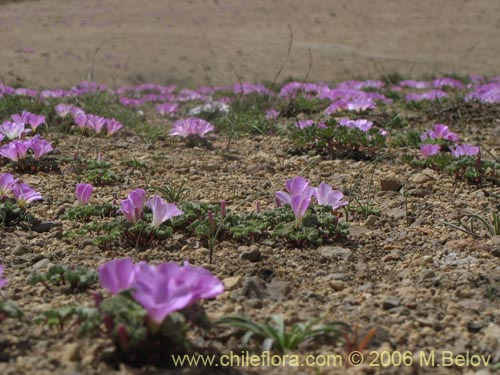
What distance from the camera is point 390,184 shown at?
3562 mm

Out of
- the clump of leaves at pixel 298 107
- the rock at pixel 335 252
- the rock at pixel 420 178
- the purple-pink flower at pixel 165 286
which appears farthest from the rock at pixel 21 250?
the clump of leaves at pixel 298 107

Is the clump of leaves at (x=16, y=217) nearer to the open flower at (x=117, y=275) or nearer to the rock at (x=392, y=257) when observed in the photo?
the open flower at (x=117, y=275)

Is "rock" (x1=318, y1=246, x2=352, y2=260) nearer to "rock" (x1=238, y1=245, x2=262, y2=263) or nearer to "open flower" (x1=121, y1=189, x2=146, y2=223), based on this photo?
"rock" (x1=238, y1=245, x2=262, y2=263)

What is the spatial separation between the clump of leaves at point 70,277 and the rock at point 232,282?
0.46m

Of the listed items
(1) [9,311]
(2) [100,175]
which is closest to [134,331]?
(1) [9,311]

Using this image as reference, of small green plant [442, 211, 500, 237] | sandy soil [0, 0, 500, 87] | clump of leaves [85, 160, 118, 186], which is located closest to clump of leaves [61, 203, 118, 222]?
clump of leaves [85, 160, 118, 186]

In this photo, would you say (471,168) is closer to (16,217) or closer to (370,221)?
(370,221)

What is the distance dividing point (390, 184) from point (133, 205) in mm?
1637

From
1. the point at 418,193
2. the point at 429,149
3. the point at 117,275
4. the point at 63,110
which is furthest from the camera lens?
the point at 63,110

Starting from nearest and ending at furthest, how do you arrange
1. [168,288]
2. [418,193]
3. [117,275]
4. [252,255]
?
[168,288]
[117,275]
[252,255]
[418,193]

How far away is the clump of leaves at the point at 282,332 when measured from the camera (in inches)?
68.9

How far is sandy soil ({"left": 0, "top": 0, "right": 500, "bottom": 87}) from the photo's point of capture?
16078 mm

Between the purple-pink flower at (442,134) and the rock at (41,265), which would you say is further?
the purple-pink flower at (442,134)

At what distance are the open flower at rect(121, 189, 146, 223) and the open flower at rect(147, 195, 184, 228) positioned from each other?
66 millimetres
